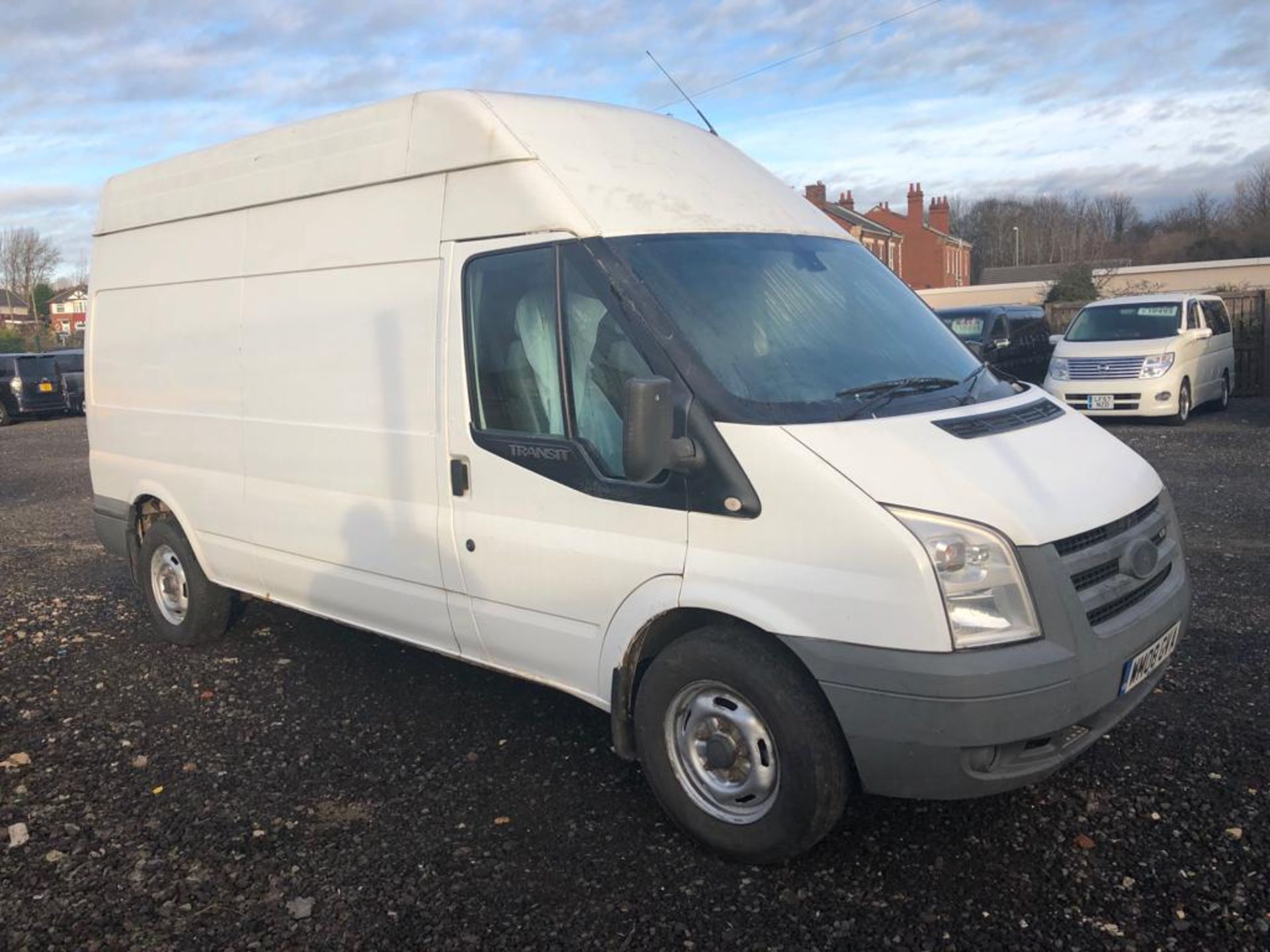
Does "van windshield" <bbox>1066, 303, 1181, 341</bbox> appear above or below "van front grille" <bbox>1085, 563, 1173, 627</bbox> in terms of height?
above

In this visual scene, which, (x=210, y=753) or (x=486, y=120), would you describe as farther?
(x=210, y=753)

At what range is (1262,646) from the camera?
5492 millimetres

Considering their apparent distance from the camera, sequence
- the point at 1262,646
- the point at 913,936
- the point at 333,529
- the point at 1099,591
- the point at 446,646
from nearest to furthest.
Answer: the point at 913,936 < the point at 1099,591 < the point at 446,646 < the point at 333,529 < the point at 1262,646

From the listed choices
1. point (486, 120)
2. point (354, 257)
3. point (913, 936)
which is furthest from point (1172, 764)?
point (354, 257)

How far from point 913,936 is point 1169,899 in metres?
0.84

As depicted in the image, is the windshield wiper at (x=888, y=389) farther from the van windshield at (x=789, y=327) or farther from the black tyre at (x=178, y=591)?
the black tyre at (x=178, y=591)

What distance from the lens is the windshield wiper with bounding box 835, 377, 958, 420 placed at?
3.63 meters

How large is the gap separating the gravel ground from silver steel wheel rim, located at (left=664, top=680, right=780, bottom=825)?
0.73 feet

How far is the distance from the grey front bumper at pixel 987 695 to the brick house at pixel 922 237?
A: 197 ft

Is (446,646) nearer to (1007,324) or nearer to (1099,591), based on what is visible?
(1099,591)

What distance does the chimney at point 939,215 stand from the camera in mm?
65000

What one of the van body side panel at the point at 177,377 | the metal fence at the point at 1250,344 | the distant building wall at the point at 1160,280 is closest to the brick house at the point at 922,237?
the distant building wall at the point at 1160,280

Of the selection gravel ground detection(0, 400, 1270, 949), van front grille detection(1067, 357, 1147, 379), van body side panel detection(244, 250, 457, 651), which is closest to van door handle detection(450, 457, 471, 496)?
van body side panel detection(244, 250, 457, 651)

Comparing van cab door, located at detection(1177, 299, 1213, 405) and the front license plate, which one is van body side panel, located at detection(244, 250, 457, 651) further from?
van cab door, located at detection(1177, 299, 1213, 405)
